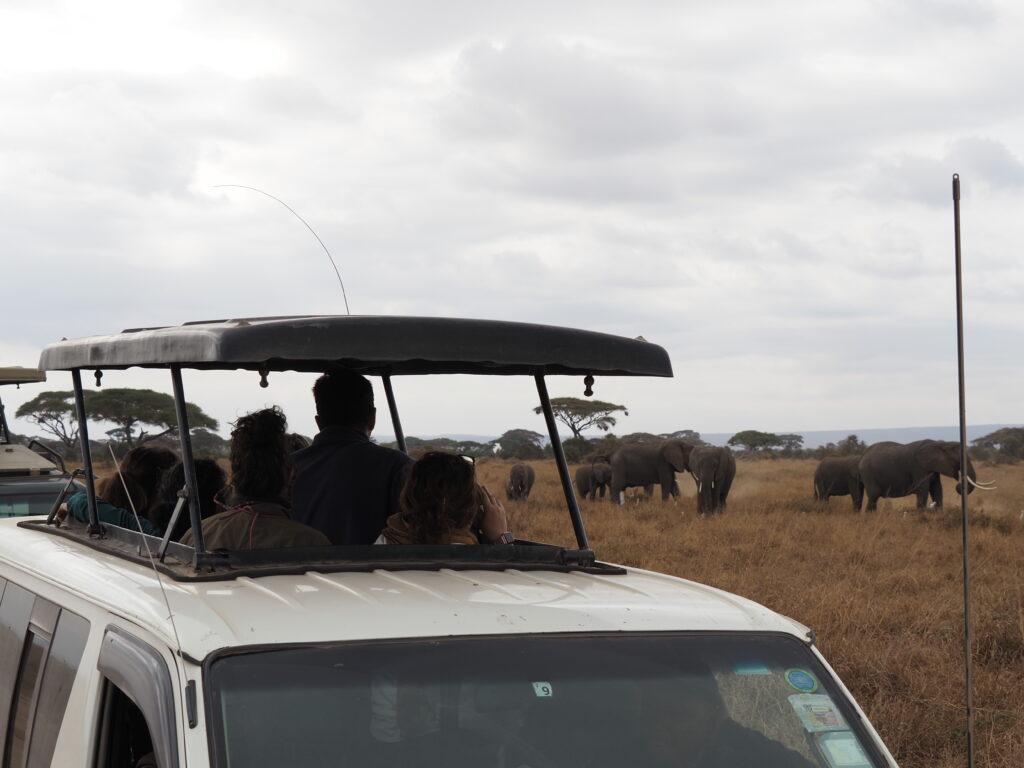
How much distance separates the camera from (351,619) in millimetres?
2420

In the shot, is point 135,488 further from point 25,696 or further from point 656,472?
A: point 656,472

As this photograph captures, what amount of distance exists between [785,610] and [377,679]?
7.48m

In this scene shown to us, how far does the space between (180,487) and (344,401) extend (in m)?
0.74

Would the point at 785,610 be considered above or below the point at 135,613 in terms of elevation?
→ below

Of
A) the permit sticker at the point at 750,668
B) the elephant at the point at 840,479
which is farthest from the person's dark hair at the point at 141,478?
the elephant at the point at 840,479

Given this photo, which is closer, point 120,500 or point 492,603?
point 492,603

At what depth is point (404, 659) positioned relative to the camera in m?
2.35

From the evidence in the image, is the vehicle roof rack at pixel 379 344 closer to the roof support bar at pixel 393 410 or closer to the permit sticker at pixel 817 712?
the permit sticker at pixel 817 712

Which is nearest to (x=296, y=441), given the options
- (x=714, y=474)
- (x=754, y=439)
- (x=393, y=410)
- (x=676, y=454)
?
(x=393, y=410)

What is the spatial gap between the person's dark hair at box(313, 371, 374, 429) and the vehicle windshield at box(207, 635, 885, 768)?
1.96 m

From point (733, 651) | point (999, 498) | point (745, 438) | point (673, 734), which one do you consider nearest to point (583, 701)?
point (673, 734)

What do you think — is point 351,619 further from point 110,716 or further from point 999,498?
point 999,498

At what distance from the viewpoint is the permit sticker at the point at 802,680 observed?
255 centimetres

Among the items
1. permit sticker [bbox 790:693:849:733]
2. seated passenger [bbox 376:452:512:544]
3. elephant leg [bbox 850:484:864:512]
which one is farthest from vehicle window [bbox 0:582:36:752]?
elephant leg [bbox 850:484:864:512]
